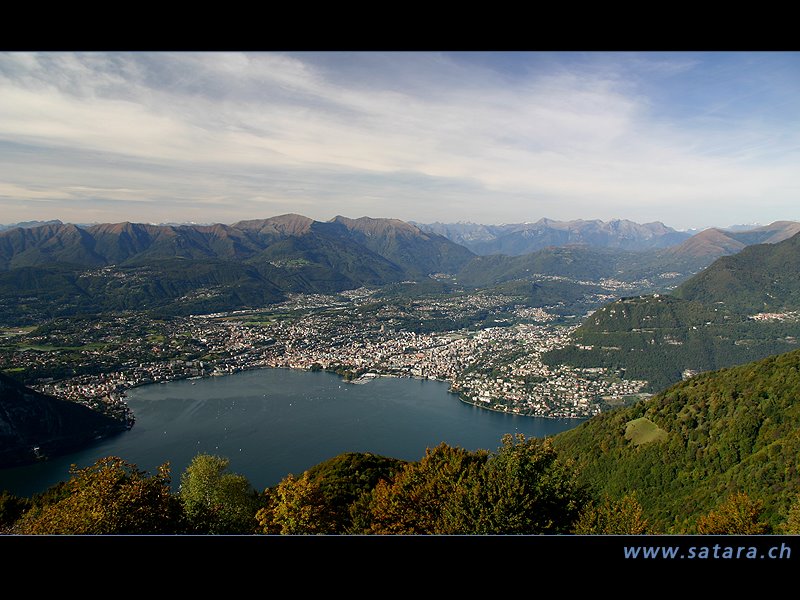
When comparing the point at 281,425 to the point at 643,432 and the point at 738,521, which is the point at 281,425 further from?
the point at 738,521

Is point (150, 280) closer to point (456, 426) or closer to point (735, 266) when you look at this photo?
point (456, 426)

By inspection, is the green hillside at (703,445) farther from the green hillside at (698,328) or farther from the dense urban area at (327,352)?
the green hillside at (698,328)

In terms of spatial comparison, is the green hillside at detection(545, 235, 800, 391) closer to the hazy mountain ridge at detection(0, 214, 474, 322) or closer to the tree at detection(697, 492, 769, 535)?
the tree at detection(697, 492, 769, 535)

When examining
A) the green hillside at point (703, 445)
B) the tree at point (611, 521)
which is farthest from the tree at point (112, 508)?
the green hillside at point (703, 445)

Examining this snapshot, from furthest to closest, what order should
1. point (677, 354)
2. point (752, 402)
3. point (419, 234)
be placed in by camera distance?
point (419, 234) → point (677, 354) → point (752, 402)
